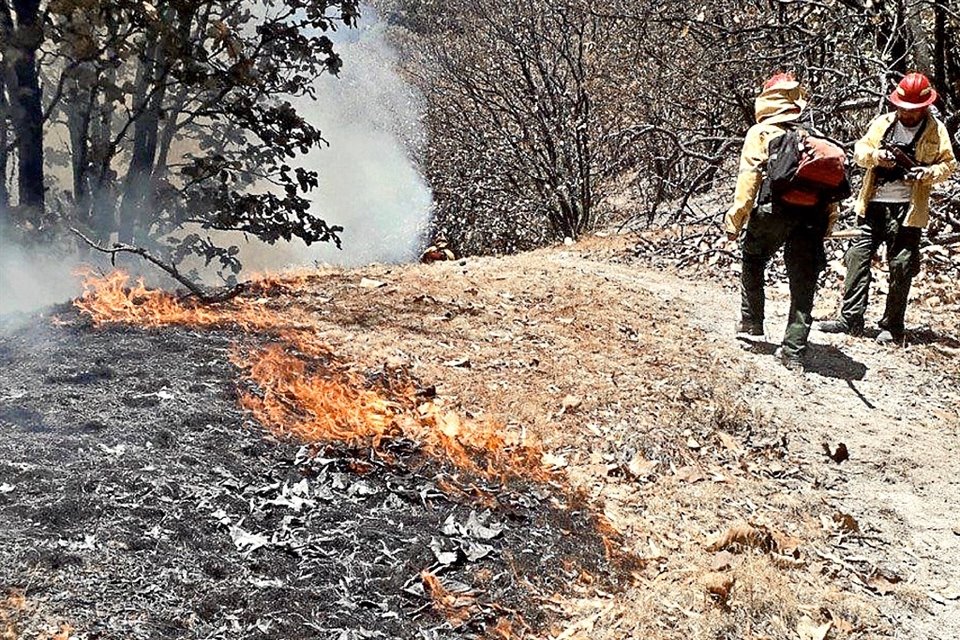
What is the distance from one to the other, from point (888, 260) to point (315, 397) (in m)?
5.01

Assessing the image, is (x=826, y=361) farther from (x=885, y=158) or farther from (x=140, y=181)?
(x=140, y=181)

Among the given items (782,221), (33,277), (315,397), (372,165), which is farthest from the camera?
(372,165)

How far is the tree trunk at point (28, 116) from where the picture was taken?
6.75 metres

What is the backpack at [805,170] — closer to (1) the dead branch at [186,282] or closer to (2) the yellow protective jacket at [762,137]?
(2) the yellow protective jacket at [762,137]

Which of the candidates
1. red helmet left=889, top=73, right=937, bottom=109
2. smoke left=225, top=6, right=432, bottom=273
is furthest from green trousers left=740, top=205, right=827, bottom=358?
smoke left=225, top=6, right=432, bottom=273

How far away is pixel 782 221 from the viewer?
6.25 m

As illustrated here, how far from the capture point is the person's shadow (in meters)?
6.56

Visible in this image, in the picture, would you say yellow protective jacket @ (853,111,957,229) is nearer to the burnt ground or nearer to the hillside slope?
the hillside slope

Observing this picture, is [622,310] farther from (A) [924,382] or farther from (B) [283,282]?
(B) [283,282]

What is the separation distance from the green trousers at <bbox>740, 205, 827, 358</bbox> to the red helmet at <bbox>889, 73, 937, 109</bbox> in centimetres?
126

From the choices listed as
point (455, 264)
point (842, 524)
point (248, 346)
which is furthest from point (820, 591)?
point (455, 264)

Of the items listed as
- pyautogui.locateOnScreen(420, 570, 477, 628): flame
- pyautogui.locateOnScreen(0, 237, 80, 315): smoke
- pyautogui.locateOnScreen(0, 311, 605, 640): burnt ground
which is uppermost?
pyautogui.locateOnScreen(0, 237, 80, 315): smoke

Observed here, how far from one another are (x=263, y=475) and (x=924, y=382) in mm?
5134

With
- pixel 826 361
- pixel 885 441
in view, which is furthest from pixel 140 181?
pixel 885 441
